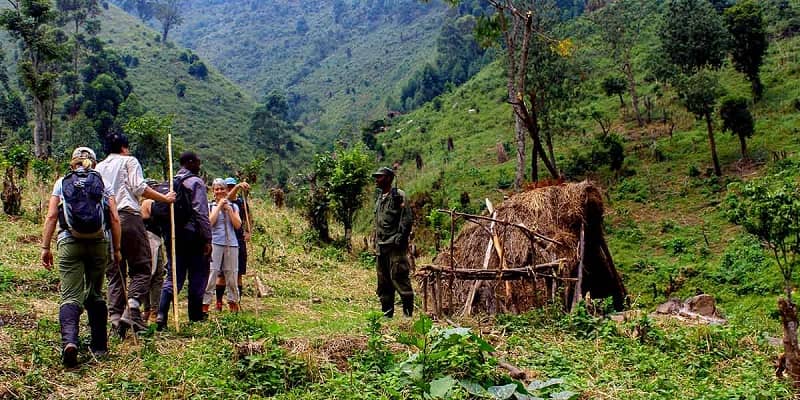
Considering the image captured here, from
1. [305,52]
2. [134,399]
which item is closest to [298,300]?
[134,399]

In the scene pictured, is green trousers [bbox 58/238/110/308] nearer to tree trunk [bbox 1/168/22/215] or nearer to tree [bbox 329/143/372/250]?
tree trunk [bbox 1/168/22/215]

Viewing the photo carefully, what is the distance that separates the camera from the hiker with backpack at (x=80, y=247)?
14.7 feet

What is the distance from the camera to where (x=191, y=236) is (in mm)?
6145

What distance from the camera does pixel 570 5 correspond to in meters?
57.0

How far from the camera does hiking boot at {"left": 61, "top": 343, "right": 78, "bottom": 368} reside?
4.40 meters

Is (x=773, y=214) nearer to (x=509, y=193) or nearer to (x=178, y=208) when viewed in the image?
(x=509, y=193)

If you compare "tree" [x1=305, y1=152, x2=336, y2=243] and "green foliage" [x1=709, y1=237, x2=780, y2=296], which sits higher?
"tree" [x1=305, y1=152, x2=336, y2=243]

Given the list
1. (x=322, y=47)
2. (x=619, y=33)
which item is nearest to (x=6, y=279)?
(x=619, y=33)

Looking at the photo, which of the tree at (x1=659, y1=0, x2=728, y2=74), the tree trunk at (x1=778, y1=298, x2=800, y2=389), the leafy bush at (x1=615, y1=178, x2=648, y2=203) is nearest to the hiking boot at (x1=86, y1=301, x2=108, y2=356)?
the tree trunk at (x1=778, y1=298, x2=800, y2=389)

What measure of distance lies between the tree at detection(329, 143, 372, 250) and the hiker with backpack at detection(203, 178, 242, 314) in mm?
7807

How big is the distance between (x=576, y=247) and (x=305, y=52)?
89.1 m

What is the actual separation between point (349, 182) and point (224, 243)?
8.13 meters

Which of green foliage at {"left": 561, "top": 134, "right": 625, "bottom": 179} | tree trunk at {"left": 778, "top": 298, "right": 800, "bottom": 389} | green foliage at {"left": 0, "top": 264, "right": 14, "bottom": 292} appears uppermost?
green foliage at {"left": 561, "top": 134, "right": 625, "bottom": 179}

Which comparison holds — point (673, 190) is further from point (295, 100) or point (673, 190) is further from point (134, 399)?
point (295, 100)
